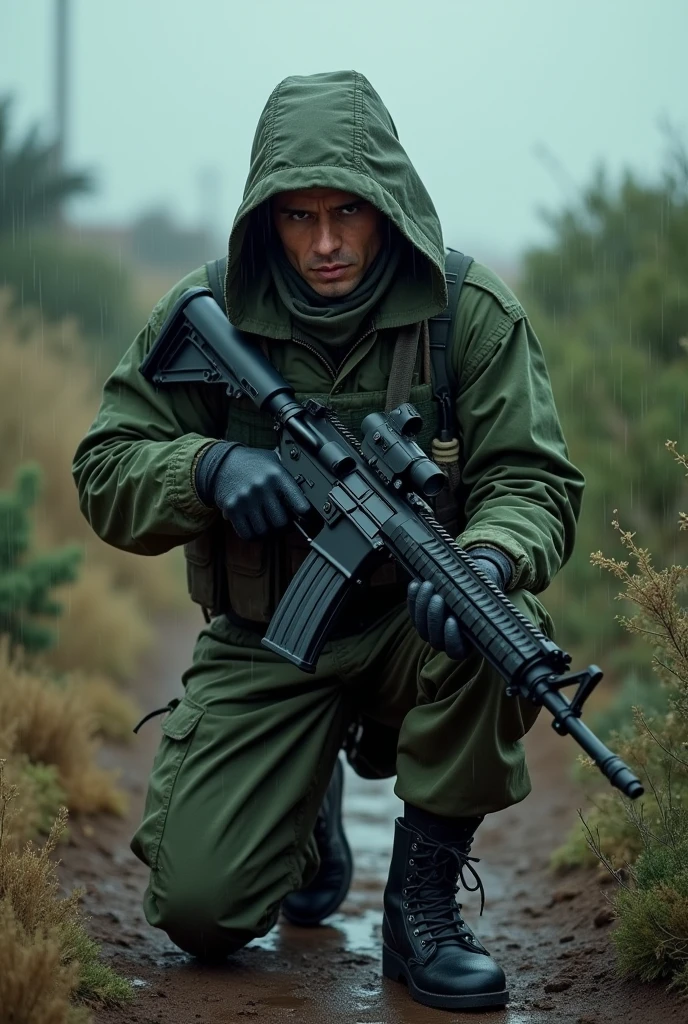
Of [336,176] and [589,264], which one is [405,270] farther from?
[589,264]

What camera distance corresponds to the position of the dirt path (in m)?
3.09

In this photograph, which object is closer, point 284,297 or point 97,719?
point 284,297

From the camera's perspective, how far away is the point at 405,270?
3713 mm

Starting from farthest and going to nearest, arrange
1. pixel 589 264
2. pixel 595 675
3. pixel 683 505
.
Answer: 1. pixel 589 264
2. pixel 683 505
3. pixel 595 675

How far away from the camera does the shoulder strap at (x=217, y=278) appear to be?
154 inches

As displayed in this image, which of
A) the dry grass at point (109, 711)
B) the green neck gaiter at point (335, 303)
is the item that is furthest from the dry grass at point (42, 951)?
the dry grass at point (109, 711)

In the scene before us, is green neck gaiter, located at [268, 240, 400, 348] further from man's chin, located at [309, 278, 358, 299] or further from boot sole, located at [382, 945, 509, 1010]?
boot sole, located at [382, 945, 509, 1010]

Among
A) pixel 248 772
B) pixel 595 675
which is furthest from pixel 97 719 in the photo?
pixel 595 675

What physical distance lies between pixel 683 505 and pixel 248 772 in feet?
12.0

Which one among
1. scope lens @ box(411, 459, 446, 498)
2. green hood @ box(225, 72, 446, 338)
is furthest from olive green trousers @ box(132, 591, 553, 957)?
green hood @ box(225, 72, 446, 338)

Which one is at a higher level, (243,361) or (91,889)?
(243,361)

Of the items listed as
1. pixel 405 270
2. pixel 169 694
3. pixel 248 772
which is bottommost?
pixel 248 772

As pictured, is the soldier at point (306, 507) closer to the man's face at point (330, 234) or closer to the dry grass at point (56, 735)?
the man's face at point (330, 234)

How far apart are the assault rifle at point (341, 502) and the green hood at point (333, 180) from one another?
0.47 ft
